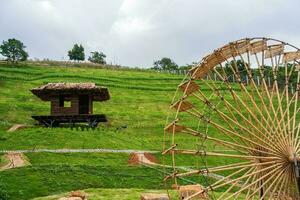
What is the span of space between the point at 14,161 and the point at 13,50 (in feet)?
190

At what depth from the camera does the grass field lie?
28.6 m

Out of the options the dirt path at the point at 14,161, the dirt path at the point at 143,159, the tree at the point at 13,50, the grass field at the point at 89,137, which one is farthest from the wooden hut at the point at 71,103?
the tree at the point at 13,50

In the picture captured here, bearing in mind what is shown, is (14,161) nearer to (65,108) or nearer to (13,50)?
(65,108)

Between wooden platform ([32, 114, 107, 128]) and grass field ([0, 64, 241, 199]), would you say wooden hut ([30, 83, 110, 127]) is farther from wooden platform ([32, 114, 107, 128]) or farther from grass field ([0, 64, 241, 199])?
grass field ([0, 64, 241, 199])

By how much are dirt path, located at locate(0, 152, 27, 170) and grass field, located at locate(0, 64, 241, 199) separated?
2.25 feet

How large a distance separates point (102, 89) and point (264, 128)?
1223 inches

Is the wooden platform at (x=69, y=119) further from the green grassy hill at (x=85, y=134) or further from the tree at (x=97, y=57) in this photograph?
the tree at (x=97, y=57)

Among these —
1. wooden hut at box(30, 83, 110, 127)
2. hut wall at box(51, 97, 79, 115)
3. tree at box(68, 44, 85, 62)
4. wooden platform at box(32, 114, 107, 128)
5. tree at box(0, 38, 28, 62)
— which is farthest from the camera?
tree at box(68, 44, 85, 62)

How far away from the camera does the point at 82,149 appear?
38750mm

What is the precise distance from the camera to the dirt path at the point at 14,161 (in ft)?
106

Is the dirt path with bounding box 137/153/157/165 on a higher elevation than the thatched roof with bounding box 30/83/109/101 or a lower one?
lower

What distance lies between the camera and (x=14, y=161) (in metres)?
33.8

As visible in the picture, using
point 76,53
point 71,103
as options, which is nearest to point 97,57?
point 76,53

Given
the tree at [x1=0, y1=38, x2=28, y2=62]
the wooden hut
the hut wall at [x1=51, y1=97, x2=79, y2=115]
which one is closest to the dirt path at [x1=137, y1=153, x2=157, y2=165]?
the wooden hut
